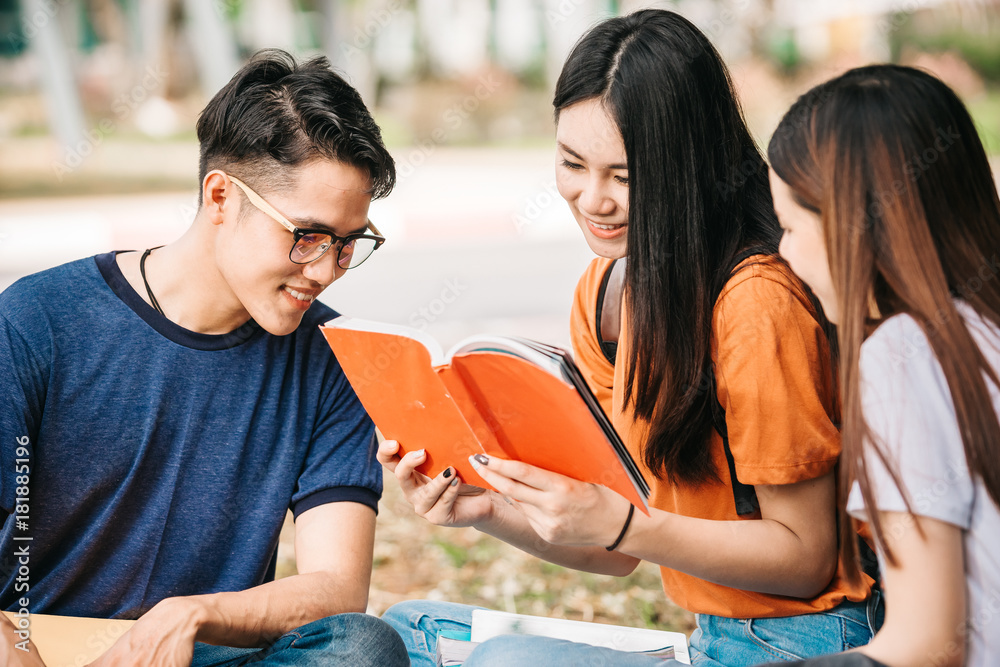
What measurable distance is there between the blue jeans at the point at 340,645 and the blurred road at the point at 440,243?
4300 mm

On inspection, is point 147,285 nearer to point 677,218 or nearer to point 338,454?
point 338,454

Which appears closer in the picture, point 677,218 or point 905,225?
point 905,225

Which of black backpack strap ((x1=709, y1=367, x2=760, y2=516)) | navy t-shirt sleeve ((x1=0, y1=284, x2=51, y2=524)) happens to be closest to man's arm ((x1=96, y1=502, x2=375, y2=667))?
navy t-shirt sleeve ((x1=0, y1=284, x2=51, y2=524))

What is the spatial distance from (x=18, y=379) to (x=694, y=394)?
1376 mm

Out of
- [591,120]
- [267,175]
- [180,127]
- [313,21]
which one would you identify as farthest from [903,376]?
[313,21]

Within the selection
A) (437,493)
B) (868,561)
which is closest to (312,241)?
(437,493)

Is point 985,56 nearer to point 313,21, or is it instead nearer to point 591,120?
point 313,21

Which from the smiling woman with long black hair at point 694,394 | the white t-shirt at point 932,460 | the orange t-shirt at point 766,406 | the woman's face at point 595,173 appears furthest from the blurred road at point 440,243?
the white t-shirt at point 932,460

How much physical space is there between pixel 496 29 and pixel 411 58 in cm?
173

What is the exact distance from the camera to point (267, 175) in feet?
6.64

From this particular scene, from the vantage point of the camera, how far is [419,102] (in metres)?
16.9

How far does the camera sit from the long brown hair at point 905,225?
1.35 metres

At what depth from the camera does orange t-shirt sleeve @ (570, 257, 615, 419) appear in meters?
2.35

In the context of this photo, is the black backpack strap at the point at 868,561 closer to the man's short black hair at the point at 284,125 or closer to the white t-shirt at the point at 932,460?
the white t-shirt at the point at 932,460
